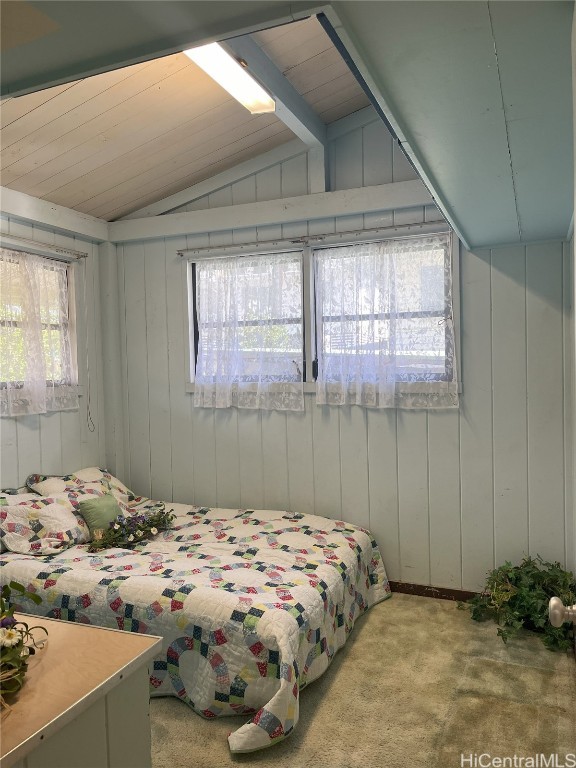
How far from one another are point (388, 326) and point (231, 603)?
6.20 feet

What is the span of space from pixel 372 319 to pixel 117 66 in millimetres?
2459

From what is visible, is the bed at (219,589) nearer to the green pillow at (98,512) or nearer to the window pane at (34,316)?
the green pillow at (98,512)

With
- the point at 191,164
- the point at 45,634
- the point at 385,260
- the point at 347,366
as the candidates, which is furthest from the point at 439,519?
the point at 191,164

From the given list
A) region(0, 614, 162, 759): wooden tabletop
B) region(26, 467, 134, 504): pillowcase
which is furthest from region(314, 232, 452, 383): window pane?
region(0, 614, 162, 759): wooden tabletop

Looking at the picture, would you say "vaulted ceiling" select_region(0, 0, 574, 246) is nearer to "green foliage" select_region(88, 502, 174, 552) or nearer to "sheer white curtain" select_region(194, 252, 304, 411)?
"sheer white curtain" select_region(194, 252, 304, 411)

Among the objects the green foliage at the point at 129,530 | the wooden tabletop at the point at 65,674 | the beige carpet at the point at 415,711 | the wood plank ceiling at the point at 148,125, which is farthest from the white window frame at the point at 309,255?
the wooden tabletop at the point at 65,674

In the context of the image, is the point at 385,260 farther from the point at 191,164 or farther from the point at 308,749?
the point at 308,749

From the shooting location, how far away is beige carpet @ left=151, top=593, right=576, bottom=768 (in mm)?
2076

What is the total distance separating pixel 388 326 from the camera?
3.48 m

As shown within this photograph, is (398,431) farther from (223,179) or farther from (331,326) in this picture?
(223,179)

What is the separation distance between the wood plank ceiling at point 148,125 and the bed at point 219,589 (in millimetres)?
1907

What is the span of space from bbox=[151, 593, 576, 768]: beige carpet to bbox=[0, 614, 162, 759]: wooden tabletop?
3.00 feet

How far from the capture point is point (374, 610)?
3297 millimetres

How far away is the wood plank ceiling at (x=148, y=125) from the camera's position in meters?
2.72
